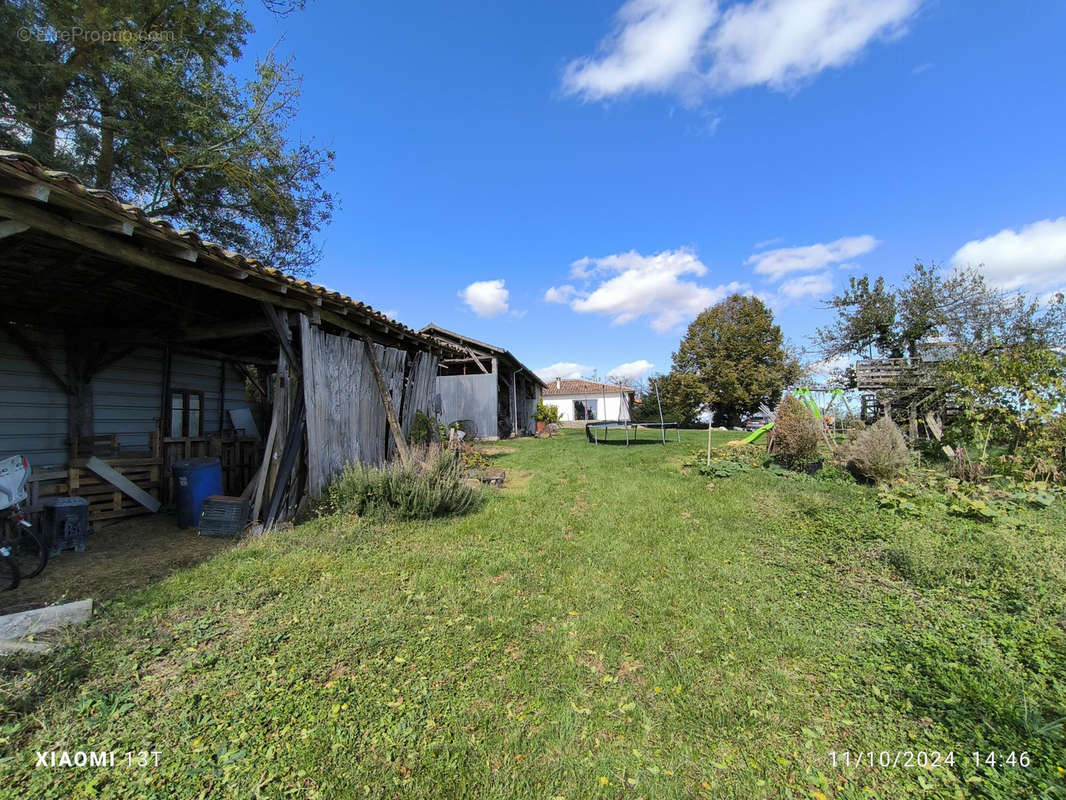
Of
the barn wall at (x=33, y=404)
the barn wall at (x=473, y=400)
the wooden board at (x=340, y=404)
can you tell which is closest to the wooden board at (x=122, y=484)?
the barn wall at (x=33, y=404)

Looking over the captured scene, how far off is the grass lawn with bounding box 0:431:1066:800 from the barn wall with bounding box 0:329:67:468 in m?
3.93

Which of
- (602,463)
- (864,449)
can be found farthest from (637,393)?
(864,449)

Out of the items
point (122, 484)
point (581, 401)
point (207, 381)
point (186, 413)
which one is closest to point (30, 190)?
point (122, 484)

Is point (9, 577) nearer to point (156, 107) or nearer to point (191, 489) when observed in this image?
point (191, 489)

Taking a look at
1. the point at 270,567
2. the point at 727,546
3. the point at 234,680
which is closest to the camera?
the point at 234,680

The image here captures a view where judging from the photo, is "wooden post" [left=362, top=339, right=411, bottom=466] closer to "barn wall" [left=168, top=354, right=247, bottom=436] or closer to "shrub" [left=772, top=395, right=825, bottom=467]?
"barn wall" [left=168, top=354, right=247, bottom=436]

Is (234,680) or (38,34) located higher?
(38,34)

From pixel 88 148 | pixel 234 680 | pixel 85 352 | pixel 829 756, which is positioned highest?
pixel 88 148

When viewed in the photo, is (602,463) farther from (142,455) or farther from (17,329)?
(17,329)

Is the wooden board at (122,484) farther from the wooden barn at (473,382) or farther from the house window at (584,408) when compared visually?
the house window at (584,408)

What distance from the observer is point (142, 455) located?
229 inches

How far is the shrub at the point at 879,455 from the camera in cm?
642

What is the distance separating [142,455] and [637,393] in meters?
35.0

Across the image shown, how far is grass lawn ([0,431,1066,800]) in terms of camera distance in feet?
5.72
